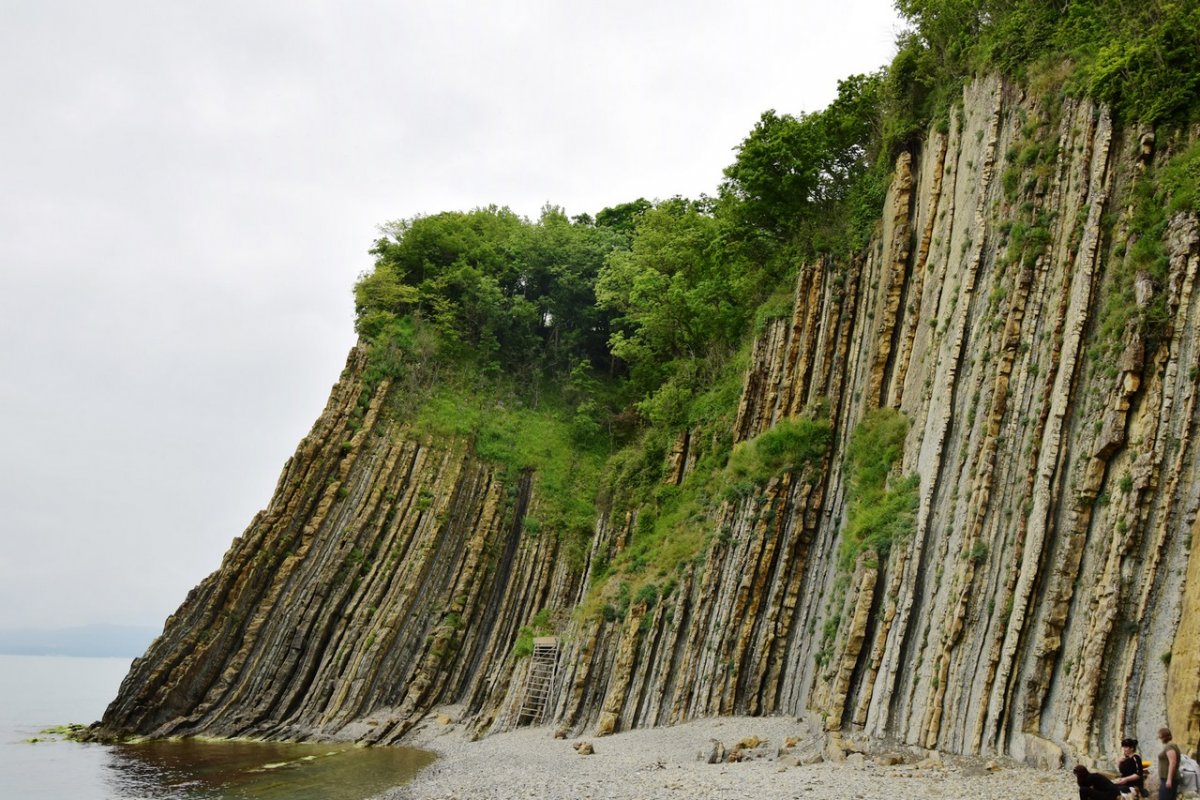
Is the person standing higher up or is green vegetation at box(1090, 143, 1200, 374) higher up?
green vegetation at box(1090, 143, 1200, 374)

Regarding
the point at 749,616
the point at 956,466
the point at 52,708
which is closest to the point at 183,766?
the point at 749,616

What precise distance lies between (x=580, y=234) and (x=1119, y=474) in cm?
3759

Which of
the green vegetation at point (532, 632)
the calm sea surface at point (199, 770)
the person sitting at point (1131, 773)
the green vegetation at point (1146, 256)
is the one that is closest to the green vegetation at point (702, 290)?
the green vegetation at point (1146, 256)

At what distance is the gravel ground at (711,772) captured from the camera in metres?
12.8

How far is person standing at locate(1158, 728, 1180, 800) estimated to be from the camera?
402 inches

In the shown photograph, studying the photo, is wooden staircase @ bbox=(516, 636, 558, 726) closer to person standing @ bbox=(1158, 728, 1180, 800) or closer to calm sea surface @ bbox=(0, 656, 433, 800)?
calm sea surface @ bbox=(0, 656, 433, 800)

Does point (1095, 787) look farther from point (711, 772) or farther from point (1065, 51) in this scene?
point (1065, 51)

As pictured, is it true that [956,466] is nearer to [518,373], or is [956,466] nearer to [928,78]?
[928,78]

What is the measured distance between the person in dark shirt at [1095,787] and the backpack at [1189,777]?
2.78 ft

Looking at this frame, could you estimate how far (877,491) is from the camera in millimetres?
21156

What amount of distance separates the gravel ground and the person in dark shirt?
0.87 metres

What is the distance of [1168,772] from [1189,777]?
1.94 ft

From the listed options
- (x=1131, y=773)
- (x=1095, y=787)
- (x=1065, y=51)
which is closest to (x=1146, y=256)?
(x=1065, y=51)

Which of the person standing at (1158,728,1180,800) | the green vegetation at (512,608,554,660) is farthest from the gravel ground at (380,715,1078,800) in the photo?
the green vegetation at (512,608,554,660)
